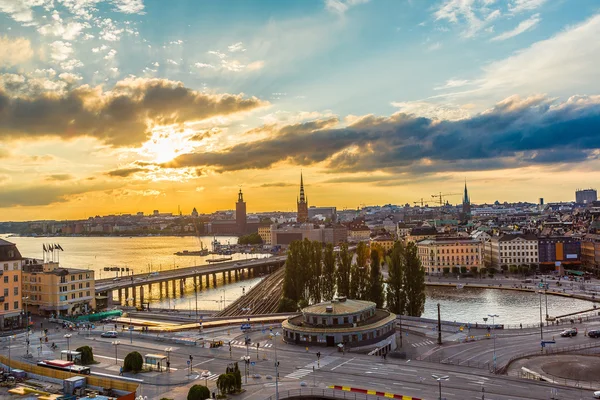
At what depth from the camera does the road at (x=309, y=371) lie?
3080 centimetres

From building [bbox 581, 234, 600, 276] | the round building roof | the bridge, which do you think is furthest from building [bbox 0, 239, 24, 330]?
building [bbox 581, 234, 600, 276]

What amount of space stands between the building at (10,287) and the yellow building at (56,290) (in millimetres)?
5336

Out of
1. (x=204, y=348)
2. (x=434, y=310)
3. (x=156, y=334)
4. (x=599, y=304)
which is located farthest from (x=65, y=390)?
(x=599, y=304)

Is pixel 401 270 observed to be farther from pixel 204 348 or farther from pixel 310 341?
pixel 204 348

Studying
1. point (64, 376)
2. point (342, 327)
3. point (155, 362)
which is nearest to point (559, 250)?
point (342, 327)

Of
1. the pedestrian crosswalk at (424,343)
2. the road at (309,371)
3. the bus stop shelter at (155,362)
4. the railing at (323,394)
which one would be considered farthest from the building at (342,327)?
the railing at (323,394)

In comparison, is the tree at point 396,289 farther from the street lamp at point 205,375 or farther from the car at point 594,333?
the street lamp at point 205,375

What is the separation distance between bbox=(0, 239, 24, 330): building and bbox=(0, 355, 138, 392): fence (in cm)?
1700

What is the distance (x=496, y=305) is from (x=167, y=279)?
201ft

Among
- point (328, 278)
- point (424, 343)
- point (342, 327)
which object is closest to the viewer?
point (342, 327)

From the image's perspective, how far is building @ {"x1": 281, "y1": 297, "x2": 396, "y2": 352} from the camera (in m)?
42.6

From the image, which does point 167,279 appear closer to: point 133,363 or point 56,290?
point 56,290

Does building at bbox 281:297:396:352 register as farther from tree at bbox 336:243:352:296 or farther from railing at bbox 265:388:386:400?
tree at bbox 336:243:352:296

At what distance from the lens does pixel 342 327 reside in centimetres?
4356
